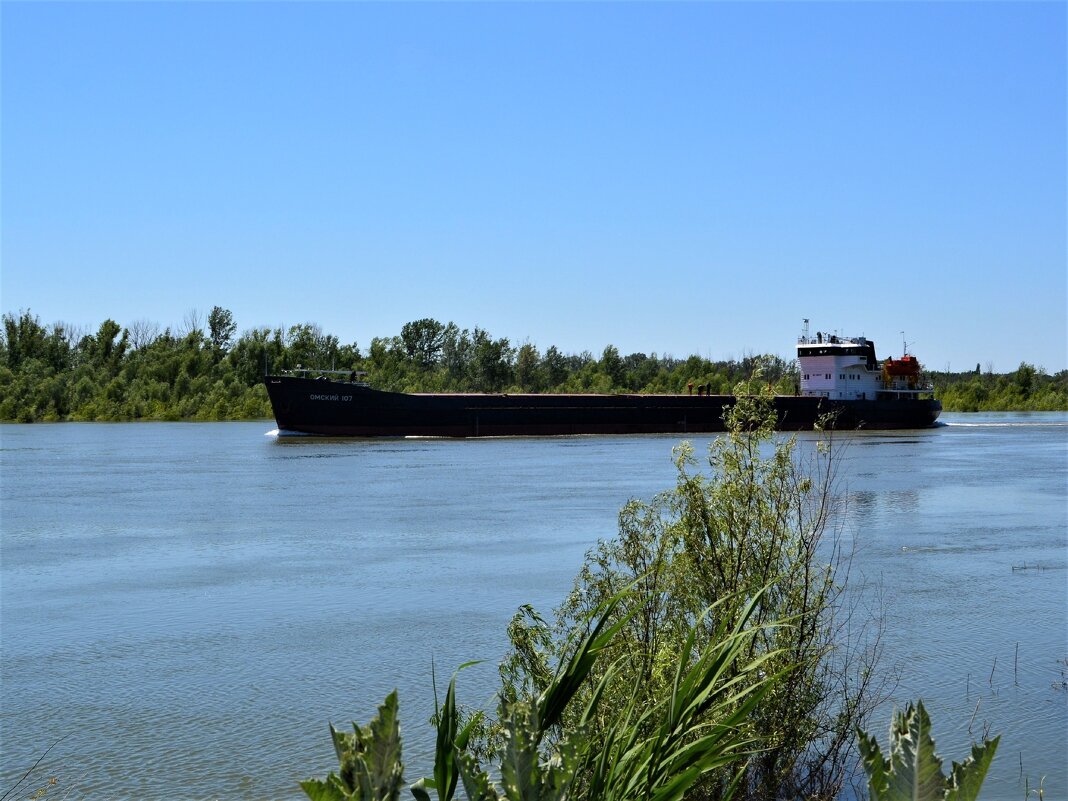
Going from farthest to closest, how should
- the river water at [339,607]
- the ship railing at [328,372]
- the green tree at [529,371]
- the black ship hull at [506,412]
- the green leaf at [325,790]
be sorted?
the green tree at [529,371] → the black ship hull at [506,412] → the ship railing at [328,372] → the river water at [339,607] → the green leaf at [325,790]

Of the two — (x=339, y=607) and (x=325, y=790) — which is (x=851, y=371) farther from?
(x=325, y=790)

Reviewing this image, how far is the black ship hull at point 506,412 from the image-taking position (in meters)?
58.1

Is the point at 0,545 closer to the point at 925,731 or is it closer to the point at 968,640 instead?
the point at 968,640

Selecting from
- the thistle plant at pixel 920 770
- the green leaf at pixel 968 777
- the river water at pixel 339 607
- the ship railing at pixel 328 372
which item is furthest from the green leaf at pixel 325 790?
the ship railing at pixel 328 372

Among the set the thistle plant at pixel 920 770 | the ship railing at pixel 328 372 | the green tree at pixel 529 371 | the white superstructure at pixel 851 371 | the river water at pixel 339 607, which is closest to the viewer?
the thistle plant at pixel 920 770

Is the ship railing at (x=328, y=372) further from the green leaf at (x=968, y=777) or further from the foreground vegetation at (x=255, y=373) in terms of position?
the green leaf at (x=968, y=777)

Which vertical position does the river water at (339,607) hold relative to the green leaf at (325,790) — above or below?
below

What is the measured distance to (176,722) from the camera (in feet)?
33.2

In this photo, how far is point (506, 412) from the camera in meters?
62.9

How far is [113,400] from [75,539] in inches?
3170

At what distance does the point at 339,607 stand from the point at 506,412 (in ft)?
156

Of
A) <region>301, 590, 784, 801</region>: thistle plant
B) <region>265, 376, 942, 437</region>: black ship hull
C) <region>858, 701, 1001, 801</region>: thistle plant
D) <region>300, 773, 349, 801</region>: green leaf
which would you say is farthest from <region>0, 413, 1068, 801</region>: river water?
<region>265, 376, 942, 437</region>: black ship hull

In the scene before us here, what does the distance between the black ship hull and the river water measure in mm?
22278

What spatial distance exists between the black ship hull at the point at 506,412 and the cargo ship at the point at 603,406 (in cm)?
6
